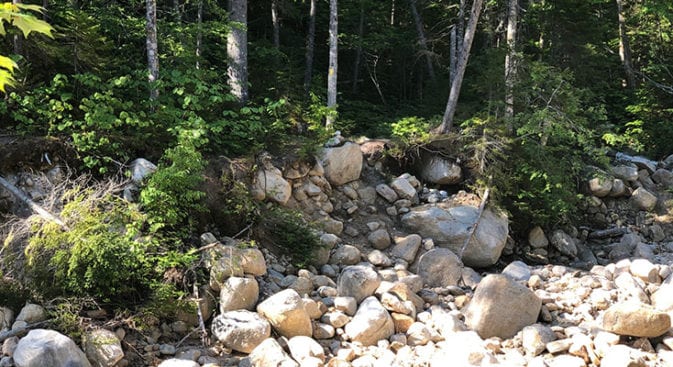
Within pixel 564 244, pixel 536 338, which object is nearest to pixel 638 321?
pixel 536 338

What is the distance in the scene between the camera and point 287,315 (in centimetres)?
618

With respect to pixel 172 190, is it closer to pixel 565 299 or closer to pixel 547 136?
pixel 565 299

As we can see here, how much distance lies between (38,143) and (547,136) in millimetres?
9435

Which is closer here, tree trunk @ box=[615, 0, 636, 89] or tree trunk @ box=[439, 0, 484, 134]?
tree trunk @ box=[439, 0, 484, 134]

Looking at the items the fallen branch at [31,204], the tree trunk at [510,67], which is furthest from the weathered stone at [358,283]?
the tree trunk at [510,67]

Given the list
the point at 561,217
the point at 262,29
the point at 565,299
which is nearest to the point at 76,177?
the point at 565,299

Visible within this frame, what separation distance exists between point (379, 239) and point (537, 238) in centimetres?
405

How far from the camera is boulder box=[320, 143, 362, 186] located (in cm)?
1005

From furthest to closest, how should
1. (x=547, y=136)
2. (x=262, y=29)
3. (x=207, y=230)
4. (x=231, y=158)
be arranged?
(x=262, y=29) < (x=547, y=136) < (x=231, y=158) < (x=207, y=230)

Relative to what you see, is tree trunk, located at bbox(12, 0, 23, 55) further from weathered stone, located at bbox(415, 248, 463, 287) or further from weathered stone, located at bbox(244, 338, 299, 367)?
weathered stone, located at bbox(415, 248, 463, 287)

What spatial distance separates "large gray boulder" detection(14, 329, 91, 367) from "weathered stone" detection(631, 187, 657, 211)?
12.8m

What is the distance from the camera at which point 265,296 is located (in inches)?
269

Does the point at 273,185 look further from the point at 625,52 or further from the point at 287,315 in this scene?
the point at 625,52

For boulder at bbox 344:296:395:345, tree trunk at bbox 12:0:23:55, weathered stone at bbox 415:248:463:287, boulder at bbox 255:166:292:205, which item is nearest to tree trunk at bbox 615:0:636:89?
weathered stone at bbox 415:248:463:287
